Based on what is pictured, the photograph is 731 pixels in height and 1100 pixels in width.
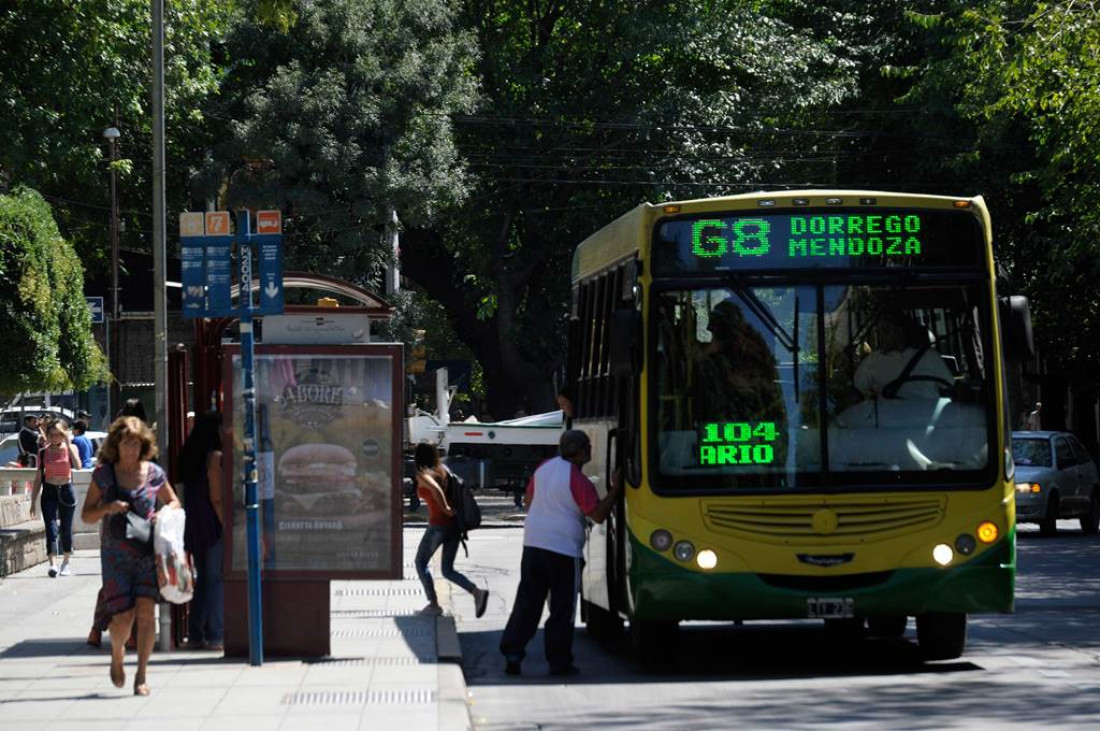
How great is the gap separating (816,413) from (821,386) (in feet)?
0.59

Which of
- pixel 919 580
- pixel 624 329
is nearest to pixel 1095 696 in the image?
pixel 919 580

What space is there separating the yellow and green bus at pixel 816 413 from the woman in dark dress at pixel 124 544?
3.23m

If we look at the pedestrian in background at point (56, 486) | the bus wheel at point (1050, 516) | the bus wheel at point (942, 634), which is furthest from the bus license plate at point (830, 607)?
the bus wheel at point (1050, 516)

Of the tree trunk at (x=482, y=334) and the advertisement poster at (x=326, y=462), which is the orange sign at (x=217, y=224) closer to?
the advertisement poster at (x=326, y=462)

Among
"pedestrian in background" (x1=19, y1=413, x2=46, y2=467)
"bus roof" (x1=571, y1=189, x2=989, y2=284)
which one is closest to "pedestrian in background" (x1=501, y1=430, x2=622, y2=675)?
"bus roof" (x1=571, y1=189, x2=989, y2=284)

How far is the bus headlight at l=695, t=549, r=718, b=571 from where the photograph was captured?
12789 mm

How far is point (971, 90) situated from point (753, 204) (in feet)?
46.4

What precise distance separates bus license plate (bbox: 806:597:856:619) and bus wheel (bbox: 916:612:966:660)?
768 mm

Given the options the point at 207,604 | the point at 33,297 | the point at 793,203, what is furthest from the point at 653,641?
the point at 33,297

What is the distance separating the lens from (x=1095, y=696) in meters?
11.5

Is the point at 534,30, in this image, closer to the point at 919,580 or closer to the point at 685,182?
the point at 685,182

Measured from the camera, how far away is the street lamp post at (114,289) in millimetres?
38616

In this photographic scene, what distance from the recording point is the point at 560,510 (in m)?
13.3

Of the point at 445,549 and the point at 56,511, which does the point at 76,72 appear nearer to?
the point at 56,511
